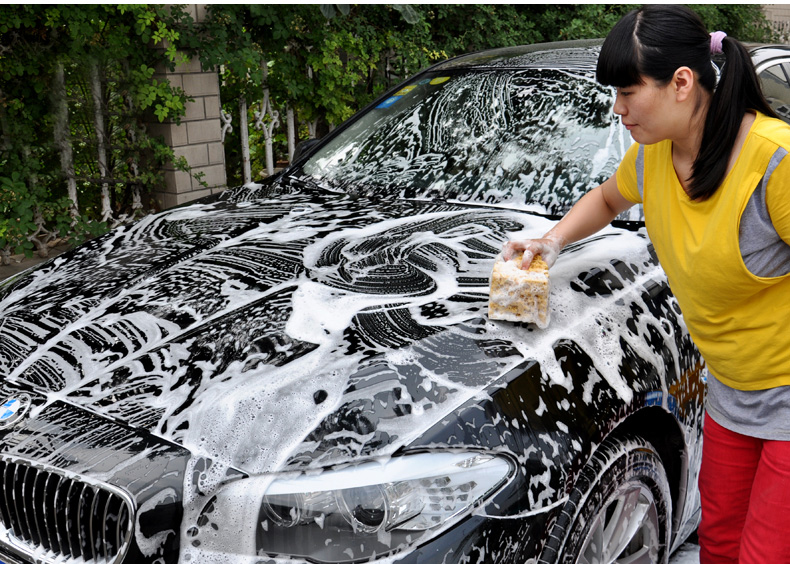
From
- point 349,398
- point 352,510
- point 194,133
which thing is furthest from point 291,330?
point 194,133

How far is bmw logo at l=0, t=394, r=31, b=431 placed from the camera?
5.58 ft

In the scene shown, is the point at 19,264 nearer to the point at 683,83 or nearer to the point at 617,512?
the point at 617,512

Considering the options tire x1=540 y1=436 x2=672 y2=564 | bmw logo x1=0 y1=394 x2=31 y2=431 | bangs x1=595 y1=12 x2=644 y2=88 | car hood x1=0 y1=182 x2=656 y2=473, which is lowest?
tire x1=540 y1=436 x2=672 y2=564

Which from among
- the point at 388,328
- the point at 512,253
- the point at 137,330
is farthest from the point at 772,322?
the point at 137,330

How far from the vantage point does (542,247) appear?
2031 millimetres

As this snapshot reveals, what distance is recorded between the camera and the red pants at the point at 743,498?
164cm

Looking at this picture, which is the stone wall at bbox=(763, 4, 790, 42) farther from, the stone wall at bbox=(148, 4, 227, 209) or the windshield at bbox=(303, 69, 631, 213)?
the windshield at bbox=(303, 69, 631, 213)

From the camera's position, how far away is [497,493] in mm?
1549

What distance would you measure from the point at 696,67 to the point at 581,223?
626 millimetres

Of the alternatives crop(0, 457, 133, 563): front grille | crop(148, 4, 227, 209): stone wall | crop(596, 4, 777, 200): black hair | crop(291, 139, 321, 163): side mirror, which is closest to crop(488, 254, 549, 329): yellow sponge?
crop(596, 4, 777, 200): black hair

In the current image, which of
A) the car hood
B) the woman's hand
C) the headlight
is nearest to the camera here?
the headlight

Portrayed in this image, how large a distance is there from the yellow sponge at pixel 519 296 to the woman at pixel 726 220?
0.30 metres

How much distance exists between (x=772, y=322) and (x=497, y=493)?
0.69 metres

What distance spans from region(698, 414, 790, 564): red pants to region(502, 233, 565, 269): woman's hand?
57cm
